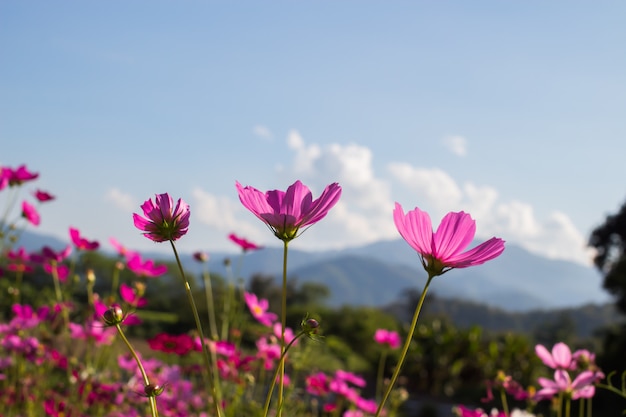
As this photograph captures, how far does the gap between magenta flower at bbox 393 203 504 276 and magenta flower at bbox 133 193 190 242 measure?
0.69 ft

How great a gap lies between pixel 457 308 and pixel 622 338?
307 ft

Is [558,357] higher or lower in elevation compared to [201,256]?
lower

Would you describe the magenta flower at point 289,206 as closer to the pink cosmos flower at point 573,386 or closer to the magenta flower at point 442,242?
the magenta flower at point 442,242

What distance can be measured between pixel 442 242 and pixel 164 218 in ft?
0.91

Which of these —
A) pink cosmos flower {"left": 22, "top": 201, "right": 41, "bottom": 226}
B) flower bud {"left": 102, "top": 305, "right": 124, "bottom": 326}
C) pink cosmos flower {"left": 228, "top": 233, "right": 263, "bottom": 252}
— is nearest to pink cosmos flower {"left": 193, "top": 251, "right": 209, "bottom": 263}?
pink cosmos flower {"left": 228, "top": 233, "right": 263, "bottom": 252}

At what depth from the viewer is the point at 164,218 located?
0.66 m

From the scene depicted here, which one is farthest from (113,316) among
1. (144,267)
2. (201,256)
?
(201,256)

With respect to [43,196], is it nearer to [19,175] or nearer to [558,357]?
[19,175]

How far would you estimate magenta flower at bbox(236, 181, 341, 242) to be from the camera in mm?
643

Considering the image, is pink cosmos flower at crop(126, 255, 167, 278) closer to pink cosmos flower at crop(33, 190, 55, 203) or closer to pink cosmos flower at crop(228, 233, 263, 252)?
pink cosmos flower at crop(228, 233, 263, 252)

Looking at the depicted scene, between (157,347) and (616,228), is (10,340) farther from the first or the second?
(616,228)

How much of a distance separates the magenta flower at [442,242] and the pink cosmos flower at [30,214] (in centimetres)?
193

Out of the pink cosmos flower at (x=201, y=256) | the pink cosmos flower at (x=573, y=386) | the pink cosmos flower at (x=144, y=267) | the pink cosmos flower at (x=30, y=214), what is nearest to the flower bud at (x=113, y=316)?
the pink cosmos flower at (x=573, y=386)

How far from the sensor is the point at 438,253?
64 centimetres
